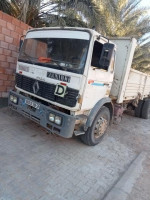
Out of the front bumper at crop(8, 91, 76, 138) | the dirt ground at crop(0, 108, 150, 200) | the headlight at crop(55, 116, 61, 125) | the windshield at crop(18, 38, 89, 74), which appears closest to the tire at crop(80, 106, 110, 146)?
the dirt ground at crop(0, 108, 150, 200)

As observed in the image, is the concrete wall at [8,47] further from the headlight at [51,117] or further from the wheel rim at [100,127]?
the wheel rim at [100,127]

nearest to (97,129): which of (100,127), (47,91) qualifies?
(100,127)

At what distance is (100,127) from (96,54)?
67.4 inches

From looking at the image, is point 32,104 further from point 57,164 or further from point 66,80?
point 57,164

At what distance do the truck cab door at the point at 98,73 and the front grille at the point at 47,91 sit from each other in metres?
0.25

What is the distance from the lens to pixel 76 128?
148 inches

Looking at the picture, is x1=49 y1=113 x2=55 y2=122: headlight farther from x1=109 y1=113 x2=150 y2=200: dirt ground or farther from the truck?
x1=109 y1=113 x2=150 y2=200: dirt ground

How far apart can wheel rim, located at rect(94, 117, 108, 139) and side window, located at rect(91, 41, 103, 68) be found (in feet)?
4.44

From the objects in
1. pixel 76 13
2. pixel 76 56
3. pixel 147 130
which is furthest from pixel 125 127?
pixel 76 13

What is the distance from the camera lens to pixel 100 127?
434 cm

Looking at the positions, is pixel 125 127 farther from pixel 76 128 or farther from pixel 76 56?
pixel 76 56

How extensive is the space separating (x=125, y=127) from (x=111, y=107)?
6.73 ft

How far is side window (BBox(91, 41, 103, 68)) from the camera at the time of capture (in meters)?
3.47

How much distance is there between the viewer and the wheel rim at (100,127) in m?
4.28
